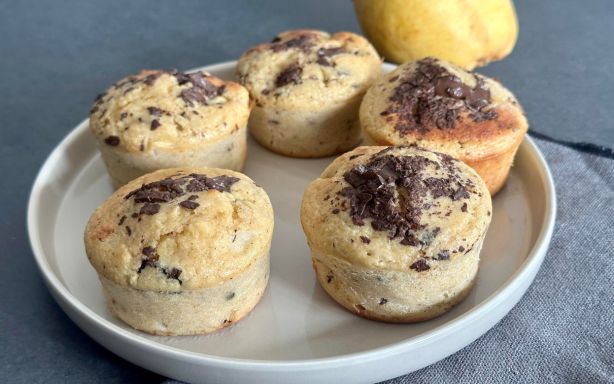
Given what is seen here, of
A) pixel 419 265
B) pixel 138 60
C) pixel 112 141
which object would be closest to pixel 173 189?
pixel 112 141

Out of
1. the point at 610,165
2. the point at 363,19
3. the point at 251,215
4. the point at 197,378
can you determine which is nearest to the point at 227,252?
the point at 251,215

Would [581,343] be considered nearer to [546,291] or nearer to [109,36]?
[546,291]

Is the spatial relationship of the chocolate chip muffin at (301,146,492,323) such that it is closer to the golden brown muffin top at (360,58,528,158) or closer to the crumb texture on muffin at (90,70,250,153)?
the golden brown muffin top at (360,58,528,158)

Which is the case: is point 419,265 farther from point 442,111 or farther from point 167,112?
point 167,112

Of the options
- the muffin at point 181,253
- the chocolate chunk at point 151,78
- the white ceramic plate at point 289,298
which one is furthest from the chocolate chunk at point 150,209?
the chocolate chunk at point 151,78

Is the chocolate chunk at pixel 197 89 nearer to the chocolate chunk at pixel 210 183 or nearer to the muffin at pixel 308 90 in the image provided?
the muffin at pixel 308 90
